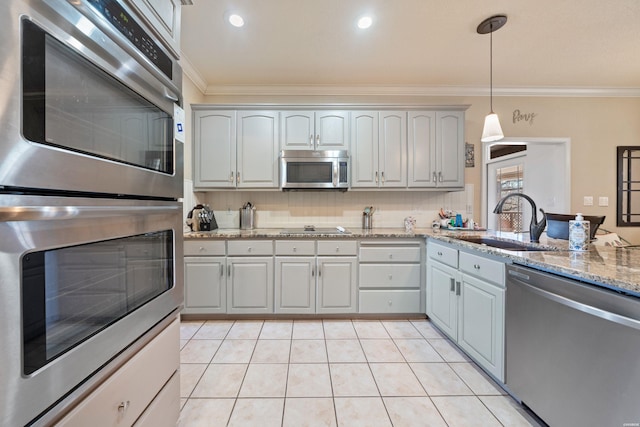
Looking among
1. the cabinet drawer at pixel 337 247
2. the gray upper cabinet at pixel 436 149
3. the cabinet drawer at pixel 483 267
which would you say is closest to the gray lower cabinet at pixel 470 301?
the cabinet drawer at pixel 483 267

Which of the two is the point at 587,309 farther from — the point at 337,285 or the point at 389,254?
the point at 337,285

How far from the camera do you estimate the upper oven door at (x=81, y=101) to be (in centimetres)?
50

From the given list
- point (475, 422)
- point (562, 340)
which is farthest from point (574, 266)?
point (475, 422)

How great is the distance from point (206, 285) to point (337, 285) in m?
1.29

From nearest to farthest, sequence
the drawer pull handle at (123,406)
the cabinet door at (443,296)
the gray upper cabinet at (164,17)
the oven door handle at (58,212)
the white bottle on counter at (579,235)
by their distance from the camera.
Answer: the oven door handle at (58,212)
the drawer pull handle at (123,406)
the gray upper cabinet at (164,17)
the white bottle on counter at (579,235)
the cabinet door at (443,296)

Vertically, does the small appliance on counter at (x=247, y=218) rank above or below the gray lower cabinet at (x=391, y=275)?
A: above

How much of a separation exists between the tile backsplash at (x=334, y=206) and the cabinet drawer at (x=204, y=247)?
631mm

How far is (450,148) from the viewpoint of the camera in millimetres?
2930

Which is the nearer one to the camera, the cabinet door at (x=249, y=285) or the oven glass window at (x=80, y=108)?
the oven glass window at (x=80, y=108)

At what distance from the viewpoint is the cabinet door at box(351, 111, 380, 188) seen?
115 inches

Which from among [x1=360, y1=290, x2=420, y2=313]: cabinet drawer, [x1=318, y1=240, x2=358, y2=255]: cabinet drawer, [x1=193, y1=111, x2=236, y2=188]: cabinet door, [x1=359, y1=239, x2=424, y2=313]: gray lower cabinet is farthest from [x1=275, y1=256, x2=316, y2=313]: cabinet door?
[x1=193, y1=111, x2=236, y2=188]: cabinet door

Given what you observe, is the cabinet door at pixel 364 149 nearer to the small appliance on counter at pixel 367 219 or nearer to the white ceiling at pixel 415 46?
the small appliance on counter at pixel 367 219

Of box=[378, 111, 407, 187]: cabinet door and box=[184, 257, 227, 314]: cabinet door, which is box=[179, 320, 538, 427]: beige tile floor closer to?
box=[184, 257, 227, 314]: cabinet door

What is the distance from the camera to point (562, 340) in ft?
3.96
